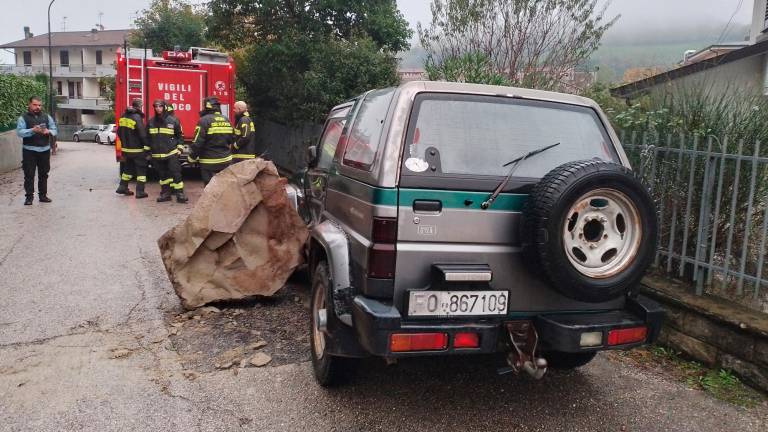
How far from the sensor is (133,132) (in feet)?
35.2

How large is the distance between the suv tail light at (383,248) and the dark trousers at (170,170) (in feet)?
27.8

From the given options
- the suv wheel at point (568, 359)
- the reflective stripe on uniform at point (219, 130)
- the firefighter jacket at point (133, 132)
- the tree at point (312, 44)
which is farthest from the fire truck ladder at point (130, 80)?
the suv wheel at point (568, 359)

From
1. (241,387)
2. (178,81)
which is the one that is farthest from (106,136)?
(241,387)

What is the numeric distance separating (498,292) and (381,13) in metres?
12.6

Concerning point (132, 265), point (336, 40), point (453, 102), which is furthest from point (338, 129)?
point (336, 40)

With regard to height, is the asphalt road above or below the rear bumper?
below

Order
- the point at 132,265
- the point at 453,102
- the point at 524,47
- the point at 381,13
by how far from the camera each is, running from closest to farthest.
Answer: the point at 453,102
the point at 132,265
the point at 524,47
the point at 381,13

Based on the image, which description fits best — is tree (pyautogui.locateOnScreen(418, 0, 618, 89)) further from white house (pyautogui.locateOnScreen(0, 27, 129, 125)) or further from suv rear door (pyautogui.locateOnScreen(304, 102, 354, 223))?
white house (pyautogui.locateOnScreen(0, 27, 129, 125))

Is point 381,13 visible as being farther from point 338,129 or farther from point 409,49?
point 338,129

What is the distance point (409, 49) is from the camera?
1499 centimetres

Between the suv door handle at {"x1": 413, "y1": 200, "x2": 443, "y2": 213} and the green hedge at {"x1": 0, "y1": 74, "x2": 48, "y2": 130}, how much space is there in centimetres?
1556

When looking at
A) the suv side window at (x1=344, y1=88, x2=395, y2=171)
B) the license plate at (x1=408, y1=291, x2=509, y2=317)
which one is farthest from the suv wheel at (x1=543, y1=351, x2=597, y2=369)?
the suv side window at (x1=344, y1=88, x2=395, y2=171)

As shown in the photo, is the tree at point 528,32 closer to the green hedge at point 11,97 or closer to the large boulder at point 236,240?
the large boulder at point 236,240

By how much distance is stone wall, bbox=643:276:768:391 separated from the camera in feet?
12.0
